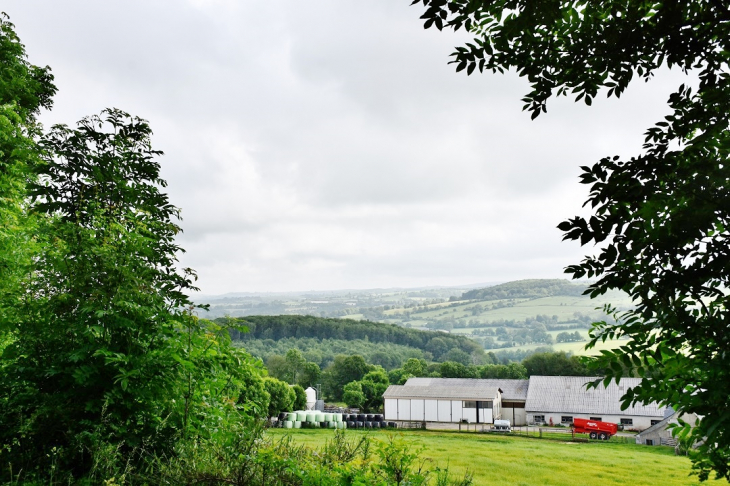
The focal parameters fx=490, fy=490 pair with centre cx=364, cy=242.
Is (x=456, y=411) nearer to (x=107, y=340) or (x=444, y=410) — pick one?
(x=444, y=410)

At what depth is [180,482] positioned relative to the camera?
312cm

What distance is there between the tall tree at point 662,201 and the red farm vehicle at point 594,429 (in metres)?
32.6

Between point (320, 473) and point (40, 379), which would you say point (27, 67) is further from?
point (320, 473)

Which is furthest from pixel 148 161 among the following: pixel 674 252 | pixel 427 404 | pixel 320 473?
pixel 427 404

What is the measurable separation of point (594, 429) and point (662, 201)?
34.1m

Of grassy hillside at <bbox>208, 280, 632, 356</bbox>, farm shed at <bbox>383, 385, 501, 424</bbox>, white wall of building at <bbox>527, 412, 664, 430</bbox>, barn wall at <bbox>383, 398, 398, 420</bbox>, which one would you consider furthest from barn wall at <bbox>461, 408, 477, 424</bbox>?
grassy hillside at <bbox>208, 280, 632, 356</bbox>

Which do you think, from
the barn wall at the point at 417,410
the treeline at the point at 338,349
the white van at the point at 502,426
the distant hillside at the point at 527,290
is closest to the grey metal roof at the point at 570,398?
the white van at the point at 502,426

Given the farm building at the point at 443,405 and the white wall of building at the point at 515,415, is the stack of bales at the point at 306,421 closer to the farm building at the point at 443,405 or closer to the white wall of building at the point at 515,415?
the farm building at the point at 443,405

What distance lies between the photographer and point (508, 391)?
44094 millimetres

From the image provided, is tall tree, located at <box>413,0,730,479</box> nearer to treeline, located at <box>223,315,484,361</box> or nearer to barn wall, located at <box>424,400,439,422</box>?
barn wall, located at <box>424,400,439,422</box>

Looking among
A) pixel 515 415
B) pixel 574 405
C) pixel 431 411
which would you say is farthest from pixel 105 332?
pixel 515 415

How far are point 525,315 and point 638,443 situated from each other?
13691cm

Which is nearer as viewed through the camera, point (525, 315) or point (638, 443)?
point (638, 443)

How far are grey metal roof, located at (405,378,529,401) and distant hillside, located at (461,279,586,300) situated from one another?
116 m
